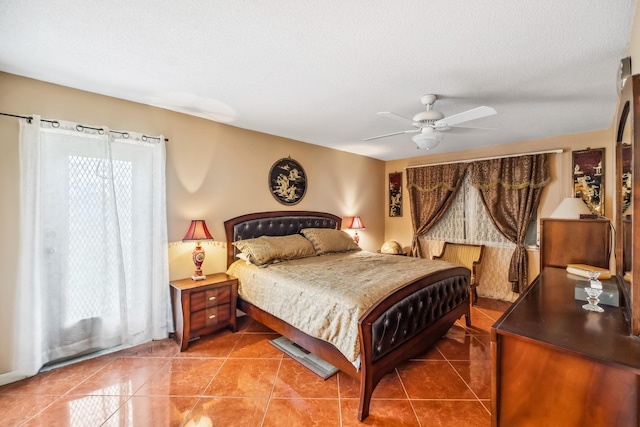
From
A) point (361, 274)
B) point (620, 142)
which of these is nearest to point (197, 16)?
point (361, 274)

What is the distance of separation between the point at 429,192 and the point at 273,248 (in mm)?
3165

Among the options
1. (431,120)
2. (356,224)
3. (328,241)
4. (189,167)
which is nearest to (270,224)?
(328,241)

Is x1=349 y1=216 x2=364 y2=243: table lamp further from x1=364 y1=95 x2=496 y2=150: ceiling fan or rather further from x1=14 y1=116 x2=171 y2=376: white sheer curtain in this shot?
x1=14 y1=116 x2=171 y2=376: white sheer curtain

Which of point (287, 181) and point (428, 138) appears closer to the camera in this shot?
point (428, 138)

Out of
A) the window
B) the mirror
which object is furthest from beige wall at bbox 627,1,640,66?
the window

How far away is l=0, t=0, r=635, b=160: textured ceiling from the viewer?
4.91ft

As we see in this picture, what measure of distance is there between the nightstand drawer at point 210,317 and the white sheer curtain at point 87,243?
395mm

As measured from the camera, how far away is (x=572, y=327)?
114 cm

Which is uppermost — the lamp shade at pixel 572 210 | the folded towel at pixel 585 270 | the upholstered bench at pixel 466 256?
the lamp shade at pixel 572 210

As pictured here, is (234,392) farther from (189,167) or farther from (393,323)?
(189,167)

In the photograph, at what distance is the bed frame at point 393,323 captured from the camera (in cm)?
183

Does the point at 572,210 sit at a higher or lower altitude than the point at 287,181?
lower

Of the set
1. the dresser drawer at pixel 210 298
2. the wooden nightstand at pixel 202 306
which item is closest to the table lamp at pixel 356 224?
the wooden nightstand at pixel 202 306

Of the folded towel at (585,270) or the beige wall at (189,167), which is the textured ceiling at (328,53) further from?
the folded towel at (585,270)
